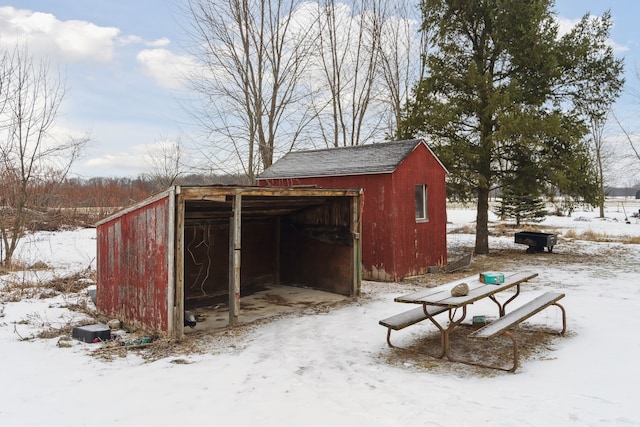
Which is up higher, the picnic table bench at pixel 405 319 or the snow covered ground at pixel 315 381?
the picnic table bench at pixel 405 319

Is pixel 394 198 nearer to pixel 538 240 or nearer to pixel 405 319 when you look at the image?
pixel 405 319

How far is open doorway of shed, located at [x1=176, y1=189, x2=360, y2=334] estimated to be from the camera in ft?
29.0

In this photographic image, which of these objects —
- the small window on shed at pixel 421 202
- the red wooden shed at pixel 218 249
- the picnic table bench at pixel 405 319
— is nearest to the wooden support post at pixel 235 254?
the red wooden shed at pixel 218 249

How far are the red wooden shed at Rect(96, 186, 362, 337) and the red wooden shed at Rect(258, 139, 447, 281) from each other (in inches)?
80.4

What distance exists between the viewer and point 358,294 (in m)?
9.45

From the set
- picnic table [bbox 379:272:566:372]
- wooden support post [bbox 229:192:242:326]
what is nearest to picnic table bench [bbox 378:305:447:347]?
picnic table [bbox 379:272:566:372]

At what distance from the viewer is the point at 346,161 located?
12.7 metres

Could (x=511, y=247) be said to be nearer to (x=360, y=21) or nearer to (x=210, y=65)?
(x=360, y=21)

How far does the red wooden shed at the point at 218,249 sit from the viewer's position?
253 inches

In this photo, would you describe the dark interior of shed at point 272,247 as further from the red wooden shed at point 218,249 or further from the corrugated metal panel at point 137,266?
the corrugated metal panel at point 137,266

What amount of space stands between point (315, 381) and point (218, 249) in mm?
5444

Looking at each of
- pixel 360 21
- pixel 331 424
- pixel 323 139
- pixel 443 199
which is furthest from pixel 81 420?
pixel 360 21

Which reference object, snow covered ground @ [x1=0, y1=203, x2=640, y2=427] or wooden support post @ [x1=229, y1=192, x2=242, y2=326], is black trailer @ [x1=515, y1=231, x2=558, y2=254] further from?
wooden support post @ [x1=229, y1=192, x2=242, y2=326]

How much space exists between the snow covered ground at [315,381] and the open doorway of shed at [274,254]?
1.69 metres
